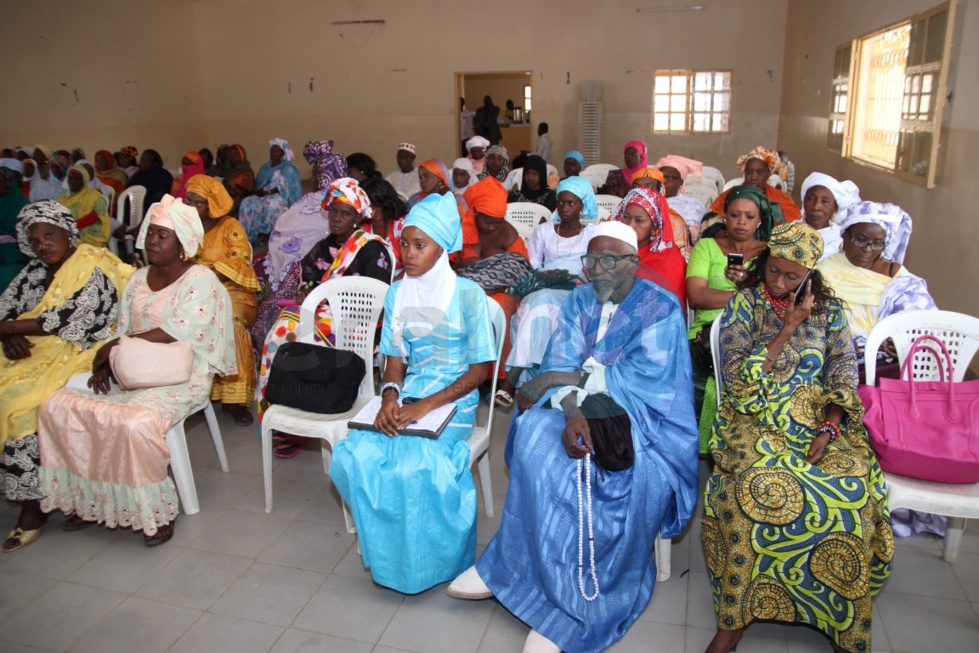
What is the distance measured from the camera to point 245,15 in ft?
40.5

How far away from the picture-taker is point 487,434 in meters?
2.80

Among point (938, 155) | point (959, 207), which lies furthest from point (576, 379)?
point (938, 155)

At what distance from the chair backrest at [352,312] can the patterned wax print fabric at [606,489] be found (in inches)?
40.0

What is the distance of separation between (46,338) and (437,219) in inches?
77.5

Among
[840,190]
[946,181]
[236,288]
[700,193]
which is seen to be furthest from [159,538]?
[700,193]

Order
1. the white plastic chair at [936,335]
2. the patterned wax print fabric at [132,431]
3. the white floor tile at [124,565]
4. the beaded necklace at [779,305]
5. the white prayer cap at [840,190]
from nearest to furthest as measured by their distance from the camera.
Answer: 1. the beaded necklace at [779,305]
2. the white plastic chair at [936,335]
3. the white floor tile at [124,565]
4. the patterned wax print fabric at [132,431]
5. the white prayer cap at [840,190]

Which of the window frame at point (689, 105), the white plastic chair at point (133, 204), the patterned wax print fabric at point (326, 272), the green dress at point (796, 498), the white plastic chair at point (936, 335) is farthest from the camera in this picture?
the window frame at point (689, 105)

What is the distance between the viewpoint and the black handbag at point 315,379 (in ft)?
9.59

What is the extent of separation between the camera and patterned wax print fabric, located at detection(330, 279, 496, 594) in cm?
246

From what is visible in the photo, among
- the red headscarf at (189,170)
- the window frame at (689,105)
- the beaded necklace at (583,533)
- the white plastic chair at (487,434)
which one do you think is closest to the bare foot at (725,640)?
the beaded necklace at (583,533)

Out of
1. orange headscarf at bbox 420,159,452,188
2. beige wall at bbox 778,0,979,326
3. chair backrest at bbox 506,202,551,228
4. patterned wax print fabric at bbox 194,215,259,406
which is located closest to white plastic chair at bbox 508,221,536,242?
chair backrest at bbox 506,202,551,228

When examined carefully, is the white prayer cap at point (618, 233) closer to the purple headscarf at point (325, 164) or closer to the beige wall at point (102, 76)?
the purple headscarf at point (325, 164)

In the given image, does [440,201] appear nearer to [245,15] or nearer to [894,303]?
[894,303]

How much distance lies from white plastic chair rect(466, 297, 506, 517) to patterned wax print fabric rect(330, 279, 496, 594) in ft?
0.26
